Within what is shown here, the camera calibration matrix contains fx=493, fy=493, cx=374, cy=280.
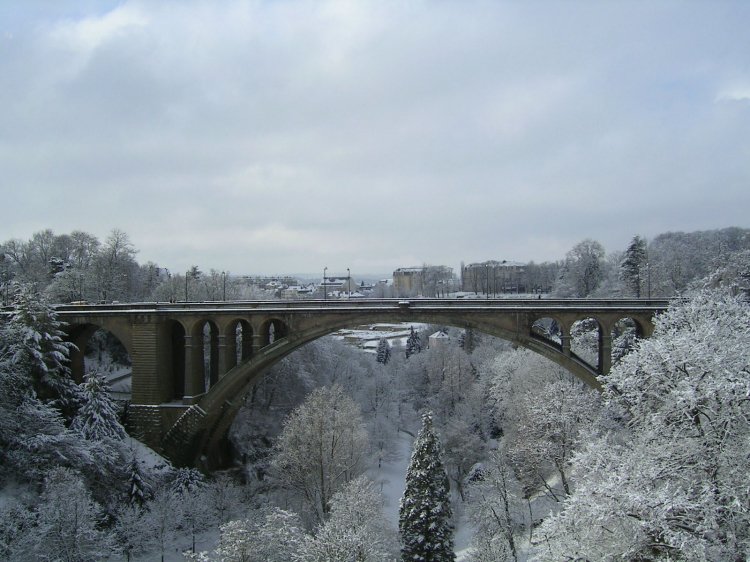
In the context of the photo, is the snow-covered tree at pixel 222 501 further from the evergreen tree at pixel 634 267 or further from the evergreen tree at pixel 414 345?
the evergreen tree at pixel 414 345

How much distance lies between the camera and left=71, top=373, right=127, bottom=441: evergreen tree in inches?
787

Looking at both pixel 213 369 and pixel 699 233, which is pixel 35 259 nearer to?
pixel 213 369

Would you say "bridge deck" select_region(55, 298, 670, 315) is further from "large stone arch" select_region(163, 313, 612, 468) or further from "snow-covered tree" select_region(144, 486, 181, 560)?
"snow-covered tree" select_region(144, 486, 181, 560)

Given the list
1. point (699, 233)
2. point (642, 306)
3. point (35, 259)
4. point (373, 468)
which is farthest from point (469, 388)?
point (699, 233)

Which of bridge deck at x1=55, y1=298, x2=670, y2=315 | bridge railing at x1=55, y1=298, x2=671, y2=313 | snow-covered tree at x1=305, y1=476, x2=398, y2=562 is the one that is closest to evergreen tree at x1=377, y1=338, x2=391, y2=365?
bridge railing at x1=55, y1=298, x2=671, y2=313

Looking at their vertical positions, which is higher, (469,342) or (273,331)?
(273,331)

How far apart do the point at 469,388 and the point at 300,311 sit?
2268cm

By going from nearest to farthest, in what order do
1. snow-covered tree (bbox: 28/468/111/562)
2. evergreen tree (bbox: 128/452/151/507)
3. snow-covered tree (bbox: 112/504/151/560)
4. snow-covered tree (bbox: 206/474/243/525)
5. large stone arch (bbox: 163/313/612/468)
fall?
1. snow-covered tree (bbox: 28/468/111/562)
2. snow-covered tree (bbox: 112/504/151/560)
3. evergreen tree (bbox: 128/452/151/507)
4. snow-covered tree (bbox: 206/474/243/525)
5. large stone arch (bbox: 163/313/612/468)

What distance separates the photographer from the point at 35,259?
192 ft

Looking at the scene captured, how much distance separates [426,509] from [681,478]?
1071cm

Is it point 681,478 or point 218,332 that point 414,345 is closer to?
point 218,332

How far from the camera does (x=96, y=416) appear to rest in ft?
66.9

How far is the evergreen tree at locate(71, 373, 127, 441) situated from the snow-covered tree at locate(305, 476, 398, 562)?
10017 millimetres

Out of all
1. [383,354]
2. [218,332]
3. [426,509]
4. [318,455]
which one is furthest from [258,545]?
[383,354]
